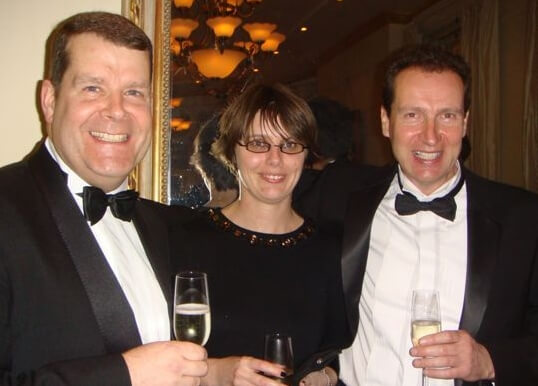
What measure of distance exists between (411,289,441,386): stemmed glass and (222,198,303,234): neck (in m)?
0.69

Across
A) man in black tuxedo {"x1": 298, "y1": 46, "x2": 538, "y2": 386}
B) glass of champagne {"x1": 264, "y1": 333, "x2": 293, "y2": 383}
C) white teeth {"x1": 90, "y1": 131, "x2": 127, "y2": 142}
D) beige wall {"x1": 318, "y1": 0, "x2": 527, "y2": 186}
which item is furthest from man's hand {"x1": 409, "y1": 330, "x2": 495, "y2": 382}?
beige wall {"x1": 318, "y1": 0, "x2": 527, "y2": 186}

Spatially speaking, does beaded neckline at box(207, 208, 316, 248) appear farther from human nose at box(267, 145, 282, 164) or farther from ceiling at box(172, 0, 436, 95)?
ceiling at box(172, 0, 436, 95)

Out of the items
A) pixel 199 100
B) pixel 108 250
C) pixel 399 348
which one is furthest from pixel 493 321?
pixel 199 100

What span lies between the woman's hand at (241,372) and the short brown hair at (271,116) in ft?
2.81

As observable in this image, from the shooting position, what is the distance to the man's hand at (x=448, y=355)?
185 cm

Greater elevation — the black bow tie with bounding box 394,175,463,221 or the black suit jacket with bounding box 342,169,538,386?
the black bow tie with bounding box 394,175,463,221

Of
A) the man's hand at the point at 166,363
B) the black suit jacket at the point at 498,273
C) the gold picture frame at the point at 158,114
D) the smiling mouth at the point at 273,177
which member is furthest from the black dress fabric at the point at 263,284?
the man's hand at the point at 166,363

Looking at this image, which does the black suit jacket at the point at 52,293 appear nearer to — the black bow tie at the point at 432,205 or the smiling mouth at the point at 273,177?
the smiling mouth at the point at 273,177

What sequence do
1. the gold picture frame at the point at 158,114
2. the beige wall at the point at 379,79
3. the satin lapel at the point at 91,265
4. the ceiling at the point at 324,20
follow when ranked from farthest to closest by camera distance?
the beige wall at the point at 379,79 → the ceiling at the point at 324,20 → the gold picture frame at the point at 158,114 → the satin lapel at the point at 91,265

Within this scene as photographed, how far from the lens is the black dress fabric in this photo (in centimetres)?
223

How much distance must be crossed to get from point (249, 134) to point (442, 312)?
3.39ft

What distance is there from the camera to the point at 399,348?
2189 mm

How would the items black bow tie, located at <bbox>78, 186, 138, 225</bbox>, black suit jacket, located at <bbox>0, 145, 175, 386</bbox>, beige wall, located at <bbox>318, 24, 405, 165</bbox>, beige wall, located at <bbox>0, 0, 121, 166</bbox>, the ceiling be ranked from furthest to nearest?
beige wall, located at <bbox>318, 24, 405, 165</bbox>
the ceiling
beige wall, located at <bbox>0, 0, 121, 166</bbox>
black bow tie, located at <bbox>78, 186, 138, 225</bbox>
black suit jacket, located at <bbox>0, 145, 175, 386</bbox>

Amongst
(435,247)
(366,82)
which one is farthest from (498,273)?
(366,82)
